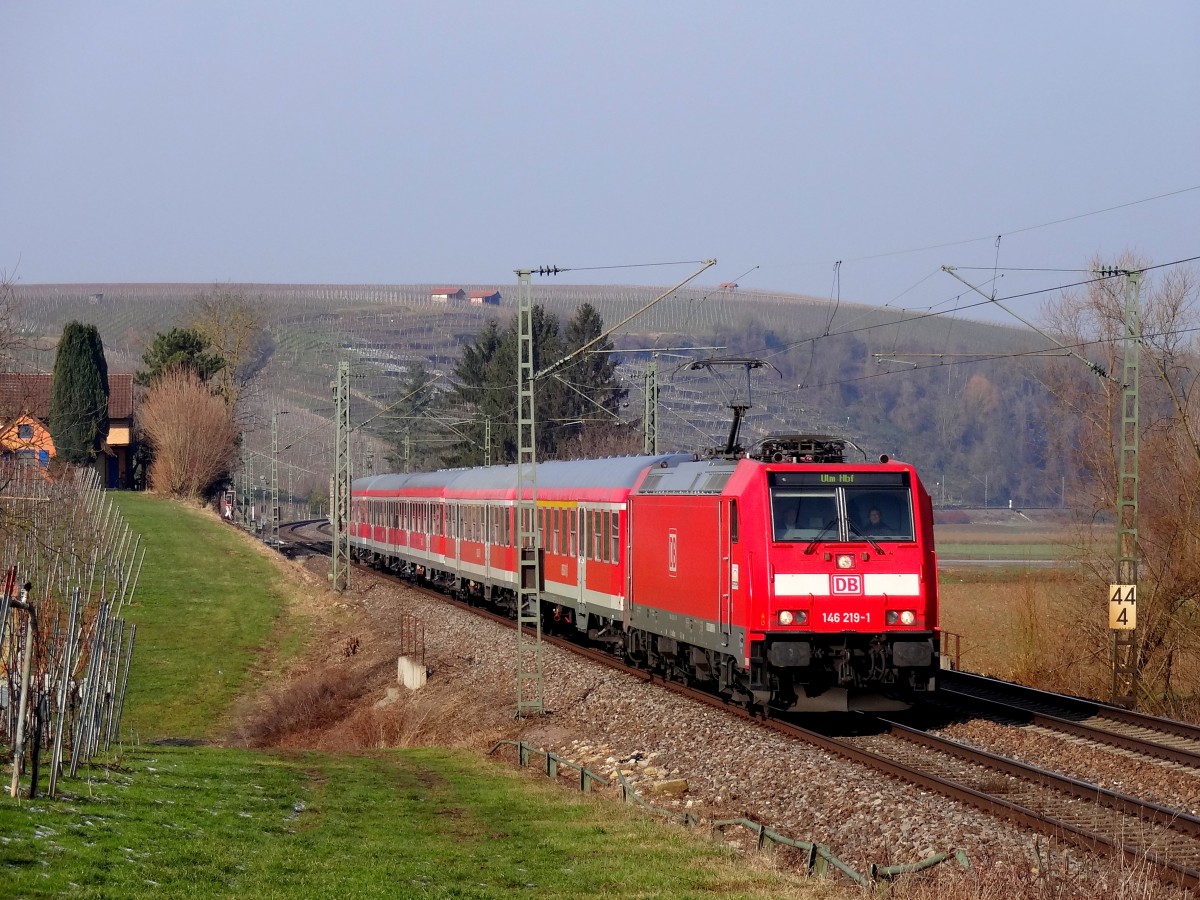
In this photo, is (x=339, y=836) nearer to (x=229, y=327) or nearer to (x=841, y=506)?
(x=841, y=506)

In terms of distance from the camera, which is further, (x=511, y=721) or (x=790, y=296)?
(x=790, y=296)

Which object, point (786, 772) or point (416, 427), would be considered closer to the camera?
point (786, 772)

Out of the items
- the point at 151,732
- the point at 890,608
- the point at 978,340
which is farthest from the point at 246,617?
the point at 978,340

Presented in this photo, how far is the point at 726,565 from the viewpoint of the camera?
19.1 metres

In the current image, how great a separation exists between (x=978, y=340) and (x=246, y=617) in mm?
80854

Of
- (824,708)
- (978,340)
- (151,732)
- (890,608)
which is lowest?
(151,732)

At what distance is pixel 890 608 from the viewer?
716 inches

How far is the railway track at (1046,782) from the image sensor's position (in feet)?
39.1

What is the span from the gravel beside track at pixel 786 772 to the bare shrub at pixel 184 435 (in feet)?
196

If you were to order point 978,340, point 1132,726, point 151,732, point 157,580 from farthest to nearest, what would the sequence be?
point 978,340
point 157,580
point 151,732
point 1132,726

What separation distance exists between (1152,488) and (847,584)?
65.1 ft

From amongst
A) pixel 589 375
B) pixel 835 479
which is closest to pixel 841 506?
pixel 835 479

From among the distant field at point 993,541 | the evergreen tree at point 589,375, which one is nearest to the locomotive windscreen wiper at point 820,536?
the distant field at point 993,541

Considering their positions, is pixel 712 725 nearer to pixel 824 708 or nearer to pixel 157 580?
pixel 824 708
